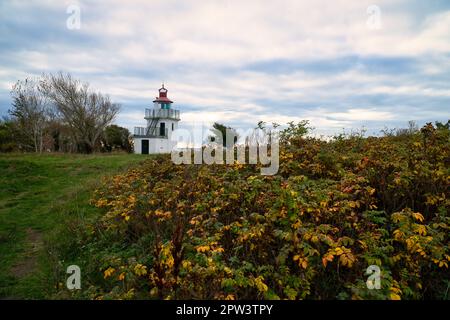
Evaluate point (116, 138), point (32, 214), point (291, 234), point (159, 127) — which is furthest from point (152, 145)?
point (291, 234)

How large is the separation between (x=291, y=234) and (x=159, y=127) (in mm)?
37378

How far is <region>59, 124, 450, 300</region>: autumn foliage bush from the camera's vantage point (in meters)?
3.38

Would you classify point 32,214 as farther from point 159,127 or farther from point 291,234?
point 159,127

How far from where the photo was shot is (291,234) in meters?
3.57

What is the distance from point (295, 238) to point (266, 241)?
1.95 feet

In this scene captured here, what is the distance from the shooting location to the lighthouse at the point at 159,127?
3822 cm

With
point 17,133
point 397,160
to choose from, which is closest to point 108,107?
point 17,133

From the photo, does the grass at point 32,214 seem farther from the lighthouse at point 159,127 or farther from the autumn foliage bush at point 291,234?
the lighthouse at point 159,127

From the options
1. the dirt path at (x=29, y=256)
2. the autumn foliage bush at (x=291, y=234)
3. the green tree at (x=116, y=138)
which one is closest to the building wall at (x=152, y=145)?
the green tree at (x=116, y=138)

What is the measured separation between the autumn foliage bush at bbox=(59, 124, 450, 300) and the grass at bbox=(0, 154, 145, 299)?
846 millimetres

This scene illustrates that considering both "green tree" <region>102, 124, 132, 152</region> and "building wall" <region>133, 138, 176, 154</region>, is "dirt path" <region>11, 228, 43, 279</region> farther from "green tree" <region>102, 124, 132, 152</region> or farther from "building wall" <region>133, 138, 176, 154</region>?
"building wall" <region>133, 138, 176, 154</region>

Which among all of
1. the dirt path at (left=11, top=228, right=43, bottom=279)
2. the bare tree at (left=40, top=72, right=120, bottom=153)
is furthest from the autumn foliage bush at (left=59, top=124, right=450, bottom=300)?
the bare tree at (left=40, top=72, right=120, bottom=153)

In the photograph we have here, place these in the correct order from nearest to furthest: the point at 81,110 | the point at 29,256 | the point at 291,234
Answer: the point at 291,234
the point at 29,256
the point at 81,110
